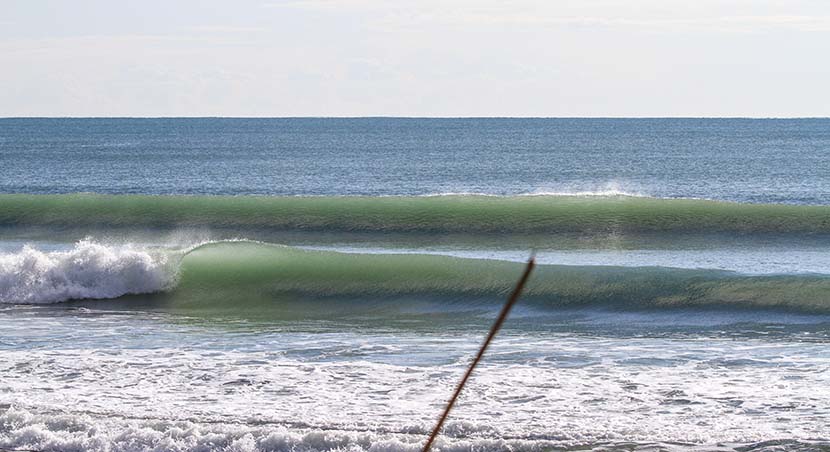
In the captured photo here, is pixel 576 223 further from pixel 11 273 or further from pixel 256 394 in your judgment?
pixel 256 394

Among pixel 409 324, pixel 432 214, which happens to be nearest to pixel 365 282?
pixel 409 324

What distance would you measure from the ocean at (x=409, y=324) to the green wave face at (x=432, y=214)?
0.10m

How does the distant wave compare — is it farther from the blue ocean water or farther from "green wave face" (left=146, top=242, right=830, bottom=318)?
the blue ocean water

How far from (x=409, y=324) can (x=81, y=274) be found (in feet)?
19.7

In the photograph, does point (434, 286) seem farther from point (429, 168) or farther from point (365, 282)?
point (429, 168)

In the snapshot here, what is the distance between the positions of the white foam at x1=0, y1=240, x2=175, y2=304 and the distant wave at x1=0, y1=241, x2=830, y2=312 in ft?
0.05

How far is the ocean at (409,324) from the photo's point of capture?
8992 millimetres

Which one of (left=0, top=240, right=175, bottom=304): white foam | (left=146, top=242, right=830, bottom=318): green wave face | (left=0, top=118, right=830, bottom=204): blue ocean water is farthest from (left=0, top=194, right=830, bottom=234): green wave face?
(left=0, top=118, right=830, bottom=204): blue ocean water

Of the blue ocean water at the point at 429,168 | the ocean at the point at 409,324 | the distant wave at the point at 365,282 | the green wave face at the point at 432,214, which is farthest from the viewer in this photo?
the blue ocean water at the point at 429,168

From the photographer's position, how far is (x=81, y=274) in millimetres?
17938

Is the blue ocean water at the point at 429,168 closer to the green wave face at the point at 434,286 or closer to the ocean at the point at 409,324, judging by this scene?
the ocean at the point at 409,324

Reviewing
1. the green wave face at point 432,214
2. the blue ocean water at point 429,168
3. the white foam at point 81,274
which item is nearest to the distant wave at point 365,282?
the white foam at point 81,274

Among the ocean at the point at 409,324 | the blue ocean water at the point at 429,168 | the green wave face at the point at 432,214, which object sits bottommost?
the ocean at the point at 409,324

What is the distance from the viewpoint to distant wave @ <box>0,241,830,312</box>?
1628 cm
